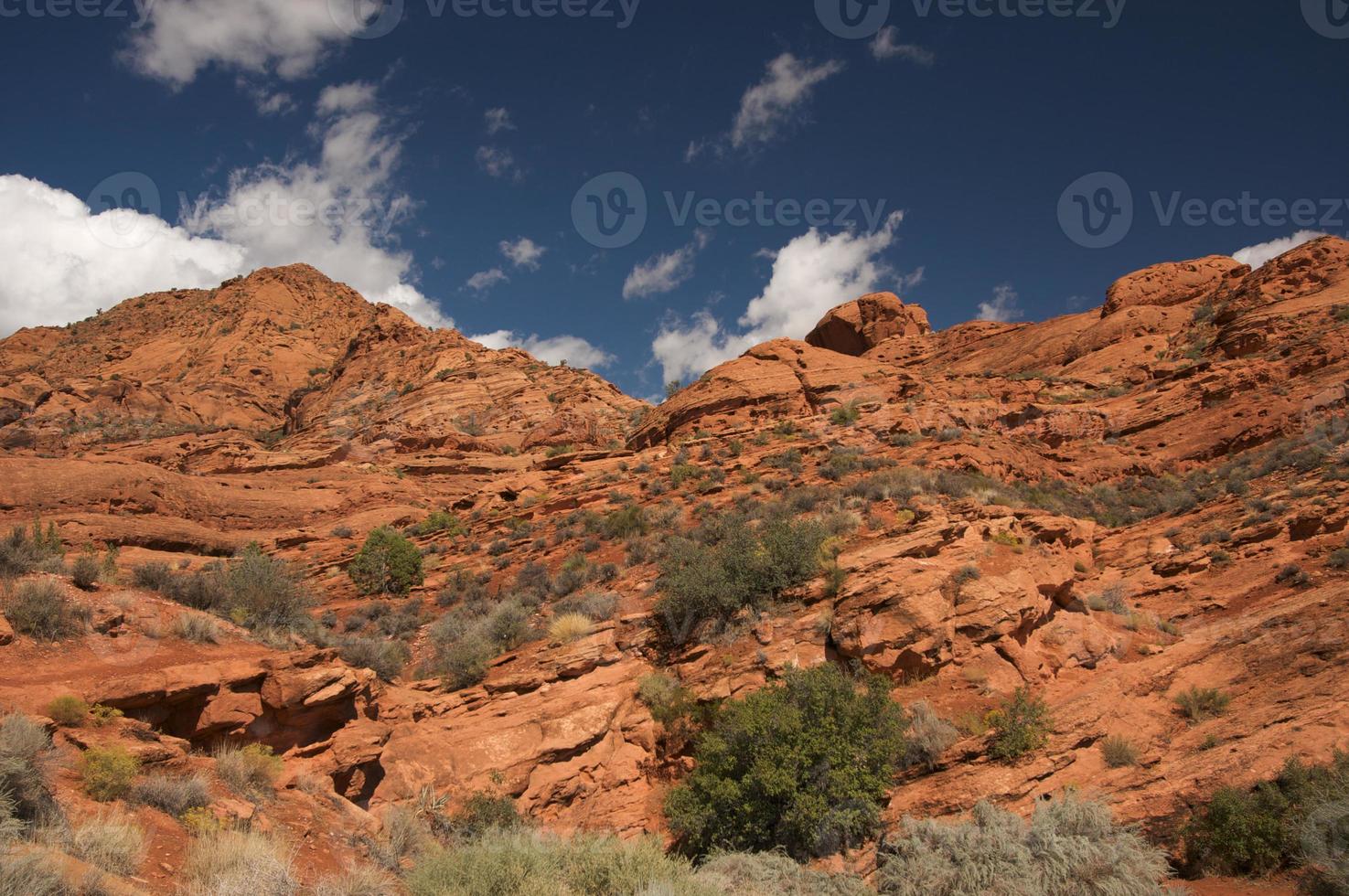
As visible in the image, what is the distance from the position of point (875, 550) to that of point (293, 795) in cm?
879

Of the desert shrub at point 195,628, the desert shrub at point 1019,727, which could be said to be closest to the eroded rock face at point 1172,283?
the desert shrub at point 1019,727

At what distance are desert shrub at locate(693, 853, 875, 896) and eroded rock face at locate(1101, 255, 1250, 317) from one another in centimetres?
4655

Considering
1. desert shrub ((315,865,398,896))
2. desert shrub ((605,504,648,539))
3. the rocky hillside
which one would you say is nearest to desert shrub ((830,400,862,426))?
the rocky hillside

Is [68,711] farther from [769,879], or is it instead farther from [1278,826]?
[1278,826]

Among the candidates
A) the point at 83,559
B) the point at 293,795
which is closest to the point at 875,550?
the point at 293,795

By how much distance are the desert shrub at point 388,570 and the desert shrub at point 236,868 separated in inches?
531

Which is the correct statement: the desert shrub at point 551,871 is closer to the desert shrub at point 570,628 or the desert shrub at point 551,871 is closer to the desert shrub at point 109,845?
the desert shrub at point 109,845

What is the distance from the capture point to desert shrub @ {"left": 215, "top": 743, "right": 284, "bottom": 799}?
6.30 m

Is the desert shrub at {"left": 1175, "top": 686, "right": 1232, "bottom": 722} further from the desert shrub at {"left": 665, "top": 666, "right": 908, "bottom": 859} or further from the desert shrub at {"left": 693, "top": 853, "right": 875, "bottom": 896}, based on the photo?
the desert shrub at {"left": 693, "top": 853, "right": 875, "bottom": 896}

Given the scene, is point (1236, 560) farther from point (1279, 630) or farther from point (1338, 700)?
point (1338, 700)

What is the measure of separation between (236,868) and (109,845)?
2.56ft

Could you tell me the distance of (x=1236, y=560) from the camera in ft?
38.3

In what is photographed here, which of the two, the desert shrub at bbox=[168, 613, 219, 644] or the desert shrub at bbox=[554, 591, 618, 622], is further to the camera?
the desert shrub at bbox=[554, 591, 618, 622]

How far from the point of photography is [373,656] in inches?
436
